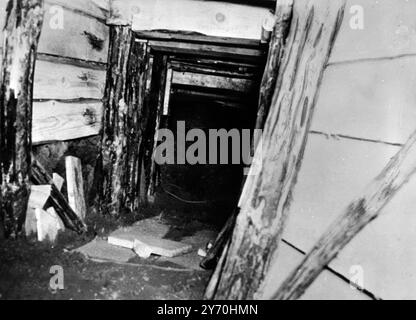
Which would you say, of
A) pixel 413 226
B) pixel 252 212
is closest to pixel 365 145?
pixel 413 226

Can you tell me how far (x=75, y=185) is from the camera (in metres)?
3.56

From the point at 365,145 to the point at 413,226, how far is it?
0.52 metres

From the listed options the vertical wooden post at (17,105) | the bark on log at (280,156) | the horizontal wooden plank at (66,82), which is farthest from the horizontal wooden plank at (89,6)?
the bark on log at (280,156)

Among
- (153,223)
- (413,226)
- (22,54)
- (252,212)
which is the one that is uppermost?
(22,54)

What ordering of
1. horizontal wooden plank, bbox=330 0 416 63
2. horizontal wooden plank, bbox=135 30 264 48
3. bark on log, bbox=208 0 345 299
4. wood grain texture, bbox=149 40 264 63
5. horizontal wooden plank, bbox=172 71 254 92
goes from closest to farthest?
horizontal wooden plank, bbox=330 0 416 63 → bark on log, bbox=208 0 345 299 → horizontal wooden plank, bbox=135 30 264 48 → wood grain texture, bbox=149 40 264 63 → horizontal wooden plank, bbox=172 71 254 92

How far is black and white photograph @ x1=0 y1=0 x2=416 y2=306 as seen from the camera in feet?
6.28

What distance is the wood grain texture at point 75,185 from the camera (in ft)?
11.5

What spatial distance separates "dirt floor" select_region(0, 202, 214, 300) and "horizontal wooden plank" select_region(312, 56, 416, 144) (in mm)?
1630

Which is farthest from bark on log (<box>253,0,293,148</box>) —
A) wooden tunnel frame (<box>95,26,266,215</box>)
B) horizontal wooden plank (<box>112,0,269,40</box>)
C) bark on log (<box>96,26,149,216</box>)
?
bark on log (<box>96,26,149,216</box>)

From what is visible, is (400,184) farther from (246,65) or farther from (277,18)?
(246,65)

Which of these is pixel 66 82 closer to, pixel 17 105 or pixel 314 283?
pixel 17 105

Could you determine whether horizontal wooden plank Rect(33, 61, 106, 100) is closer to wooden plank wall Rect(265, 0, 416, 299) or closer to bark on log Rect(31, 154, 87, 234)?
bark on log Rect(31, 154, 87, 234)

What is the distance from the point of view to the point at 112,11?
3830 millimetres

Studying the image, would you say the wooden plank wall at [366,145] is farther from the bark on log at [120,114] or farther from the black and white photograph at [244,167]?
the bark on log at [120,114]
